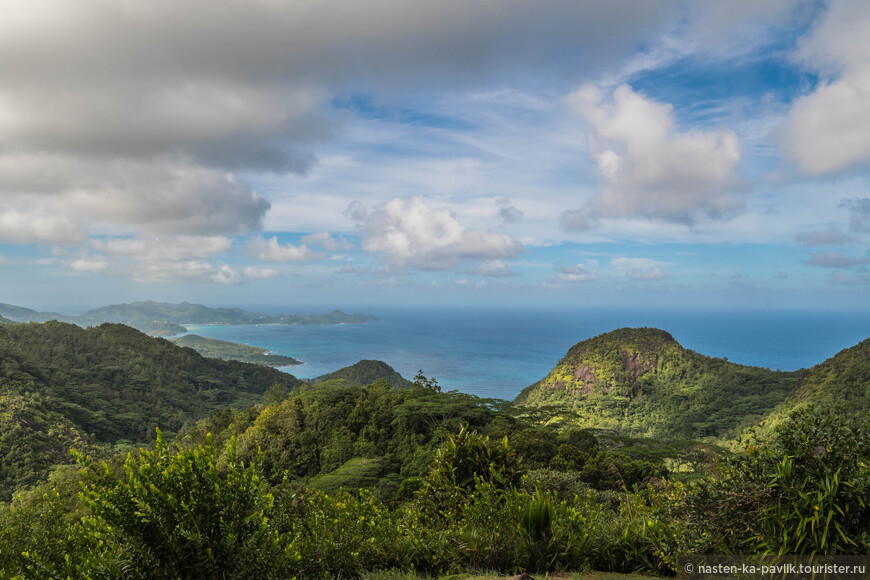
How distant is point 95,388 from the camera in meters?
69.9

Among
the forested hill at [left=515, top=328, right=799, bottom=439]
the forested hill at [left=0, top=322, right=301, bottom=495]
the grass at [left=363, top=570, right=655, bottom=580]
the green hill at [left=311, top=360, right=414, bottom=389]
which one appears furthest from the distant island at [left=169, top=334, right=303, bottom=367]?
the grass at [left=363, top=570, right=655, bottom=580]

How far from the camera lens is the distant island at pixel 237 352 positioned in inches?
4857

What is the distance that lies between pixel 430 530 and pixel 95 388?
85057 mm

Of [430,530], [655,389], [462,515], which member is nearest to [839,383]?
[655,389]

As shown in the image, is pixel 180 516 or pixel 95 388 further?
pixel 95 388

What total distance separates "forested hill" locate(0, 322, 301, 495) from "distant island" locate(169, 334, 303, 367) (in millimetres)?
29624

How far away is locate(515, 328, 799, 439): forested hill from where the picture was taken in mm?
55188

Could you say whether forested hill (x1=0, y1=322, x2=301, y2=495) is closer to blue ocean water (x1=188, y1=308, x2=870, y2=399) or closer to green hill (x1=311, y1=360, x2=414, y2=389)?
green hill (x1=311, y1=360, x2=414, y2=389)

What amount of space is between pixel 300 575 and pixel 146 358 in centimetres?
9803

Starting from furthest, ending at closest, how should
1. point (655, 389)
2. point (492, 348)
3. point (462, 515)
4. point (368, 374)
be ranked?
point (492, 348) < point (368, 374) < point (655, 389) < point (462, 515)

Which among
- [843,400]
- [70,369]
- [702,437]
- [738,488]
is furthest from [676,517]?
[70,369]

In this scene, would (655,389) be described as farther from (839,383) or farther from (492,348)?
(492,348)

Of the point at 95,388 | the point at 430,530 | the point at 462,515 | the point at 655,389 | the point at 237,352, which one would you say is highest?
the point at 430,530

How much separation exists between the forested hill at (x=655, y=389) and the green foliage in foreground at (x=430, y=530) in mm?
50758
